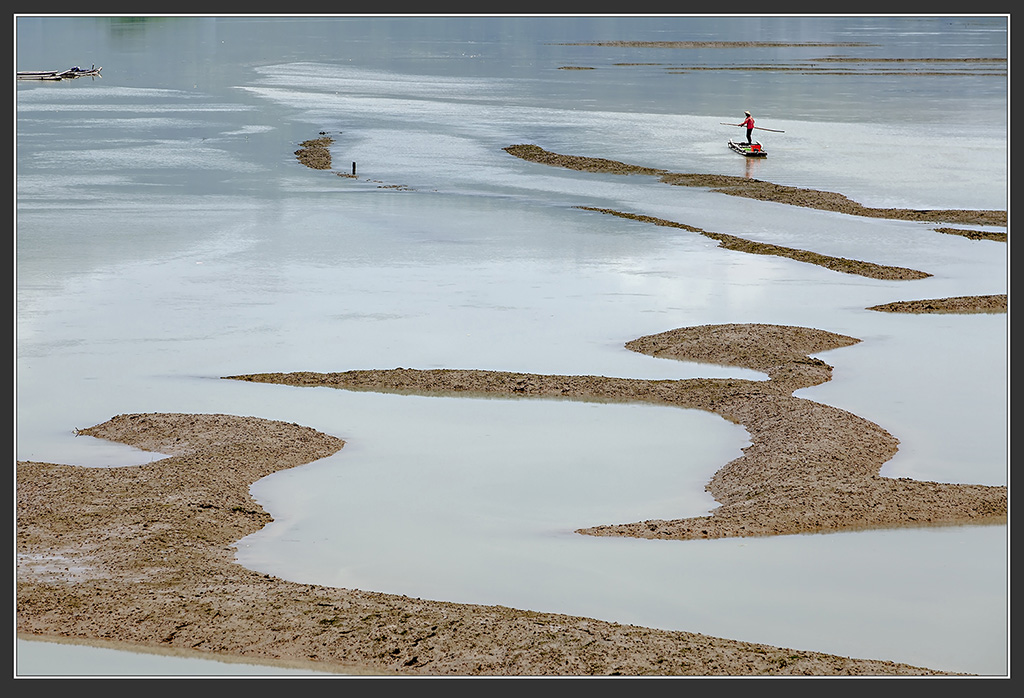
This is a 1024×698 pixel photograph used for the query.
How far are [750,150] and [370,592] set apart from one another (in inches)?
1273

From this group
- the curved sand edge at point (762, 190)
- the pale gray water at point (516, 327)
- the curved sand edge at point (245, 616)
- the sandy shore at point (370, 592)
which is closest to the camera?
the curved sand edge at point (245, 616)

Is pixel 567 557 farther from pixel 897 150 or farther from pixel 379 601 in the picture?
pixel 897 150

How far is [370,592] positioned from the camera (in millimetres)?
9797

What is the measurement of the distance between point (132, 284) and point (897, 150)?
27128 mm

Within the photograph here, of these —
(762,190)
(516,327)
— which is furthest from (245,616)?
(762,190)

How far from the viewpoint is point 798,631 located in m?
9.15

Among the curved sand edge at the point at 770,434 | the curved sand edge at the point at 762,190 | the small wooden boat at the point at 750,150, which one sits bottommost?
the curved sand edge at the point at 770,434

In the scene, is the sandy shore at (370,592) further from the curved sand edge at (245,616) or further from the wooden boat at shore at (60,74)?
the wooden boat at shore at (60,74)

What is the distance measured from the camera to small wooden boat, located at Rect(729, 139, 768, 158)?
130ft

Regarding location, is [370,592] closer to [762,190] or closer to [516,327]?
[516,327]

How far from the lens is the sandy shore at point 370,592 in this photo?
853cm

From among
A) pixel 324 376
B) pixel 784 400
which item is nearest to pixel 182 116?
pixel 324 376

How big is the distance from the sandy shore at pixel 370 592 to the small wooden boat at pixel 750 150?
74.6 feet

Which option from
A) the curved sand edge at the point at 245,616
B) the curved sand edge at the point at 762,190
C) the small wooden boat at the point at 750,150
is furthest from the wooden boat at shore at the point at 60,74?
the curved sand edge at the point at 245,616
